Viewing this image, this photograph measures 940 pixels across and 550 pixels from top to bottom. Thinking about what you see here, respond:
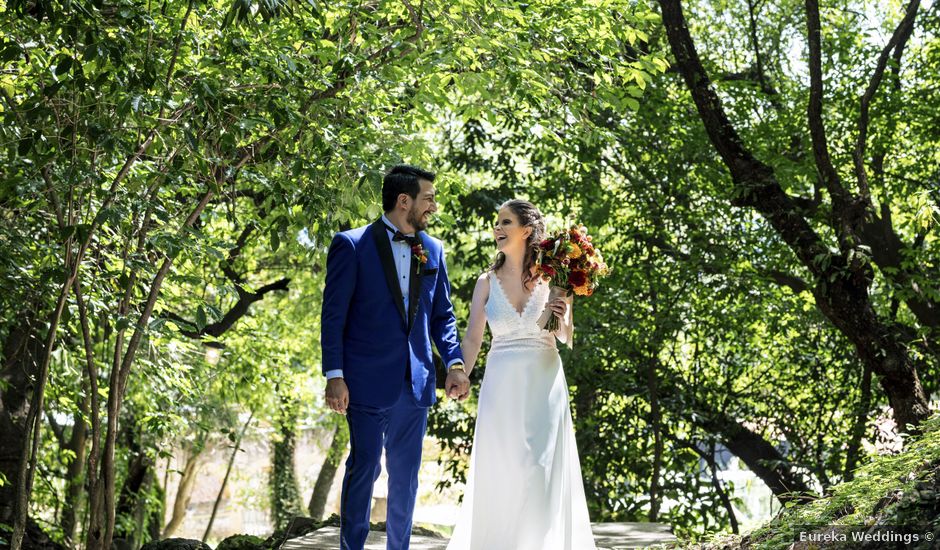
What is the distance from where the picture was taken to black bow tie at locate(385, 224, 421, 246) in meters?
4.96

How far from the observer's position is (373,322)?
482 centimetres

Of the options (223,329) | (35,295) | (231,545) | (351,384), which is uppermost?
(223,329)

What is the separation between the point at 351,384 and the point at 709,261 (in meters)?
6.75

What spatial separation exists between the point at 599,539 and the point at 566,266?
2877 mm

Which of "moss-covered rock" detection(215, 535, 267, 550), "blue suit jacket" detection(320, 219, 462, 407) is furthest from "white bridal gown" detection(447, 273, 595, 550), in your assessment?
"moss-covered rock" detection(215, 535, 267, 550)

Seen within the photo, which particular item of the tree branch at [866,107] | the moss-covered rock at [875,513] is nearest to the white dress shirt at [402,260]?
the moss-covered rock at [875,513]

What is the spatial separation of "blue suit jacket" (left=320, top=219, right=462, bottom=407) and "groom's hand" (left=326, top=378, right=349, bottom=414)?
0.07 meters

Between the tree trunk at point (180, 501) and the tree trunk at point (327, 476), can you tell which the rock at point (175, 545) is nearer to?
the tree trunk at point (327, 476)

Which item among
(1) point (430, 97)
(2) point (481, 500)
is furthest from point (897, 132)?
(2) point (481, 500)

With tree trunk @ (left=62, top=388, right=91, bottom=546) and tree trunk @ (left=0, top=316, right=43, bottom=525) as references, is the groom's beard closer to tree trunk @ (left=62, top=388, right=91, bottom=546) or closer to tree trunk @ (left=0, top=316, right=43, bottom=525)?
tree trunk @ (left=0, top=316, right=43, bottom=525)

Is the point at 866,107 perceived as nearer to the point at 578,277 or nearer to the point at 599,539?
the point at 599,539

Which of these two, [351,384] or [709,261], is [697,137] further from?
[351,384]

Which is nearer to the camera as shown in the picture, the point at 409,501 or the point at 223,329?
the point at 409,501

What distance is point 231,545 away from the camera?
25.8 feet
